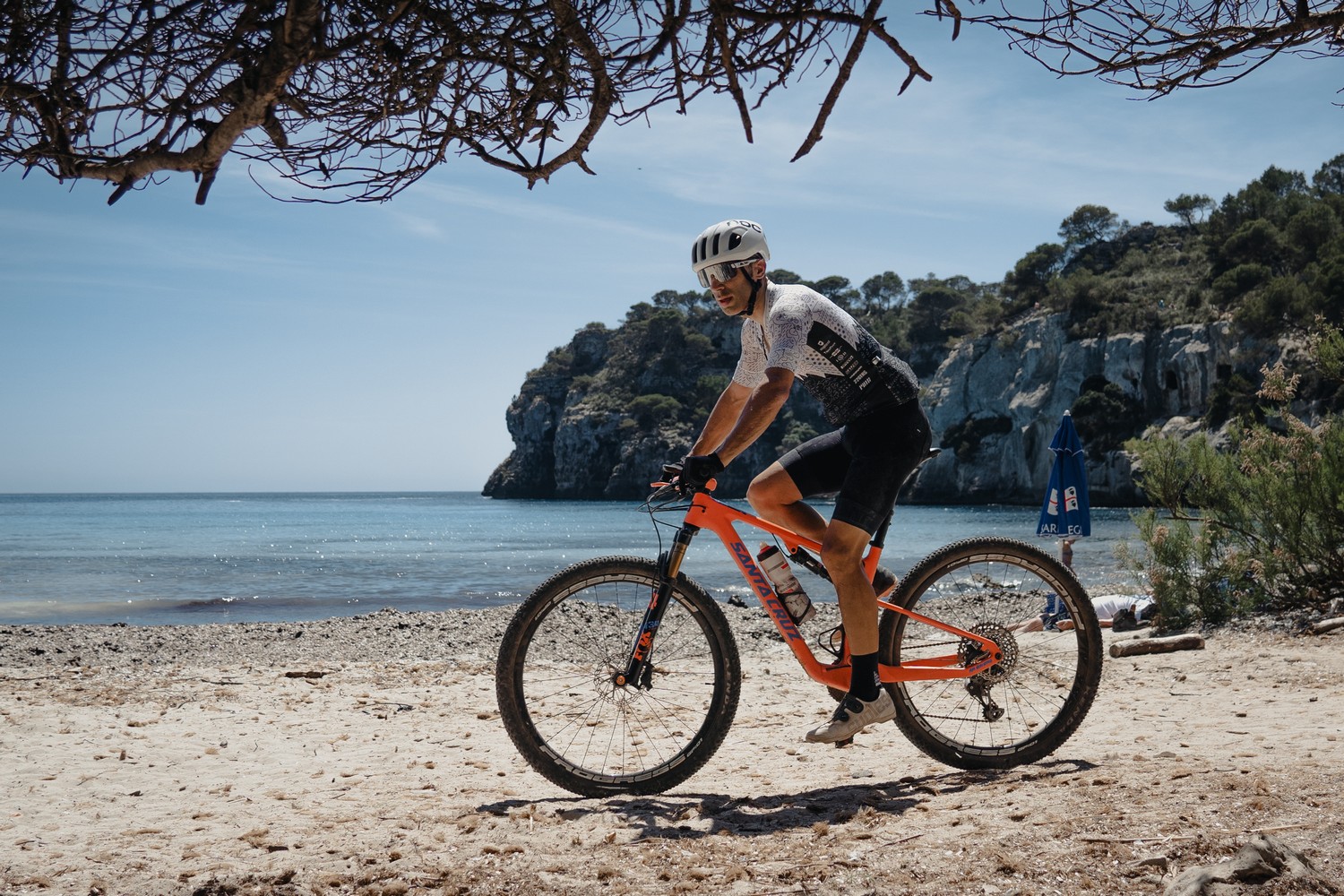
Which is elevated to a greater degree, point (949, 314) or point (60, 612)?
point (949, 314)

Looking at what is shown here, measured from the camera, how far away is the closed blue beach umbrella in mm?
11430

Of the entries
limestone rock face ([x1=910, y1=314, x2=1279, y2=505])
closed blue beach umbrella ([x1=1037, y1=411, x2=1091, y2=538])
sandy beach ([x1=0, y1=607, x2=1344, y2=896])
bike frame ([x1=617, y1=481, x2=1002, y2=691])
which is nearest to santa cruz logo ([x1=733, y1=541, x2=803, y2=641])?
bike frame ([x1=617, y1=481, x2=1002, y2=691])

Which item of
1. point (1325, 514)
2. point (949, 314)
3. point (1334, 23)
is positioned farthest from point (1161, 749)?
point (949, 314)

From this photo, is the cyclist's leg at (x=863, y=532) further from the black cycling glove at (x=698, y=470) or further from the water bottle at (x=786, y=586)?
the black cycling glove at (x=698, y=470)

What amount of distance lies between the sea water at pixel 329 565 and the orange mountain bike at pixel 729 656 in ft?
2.93

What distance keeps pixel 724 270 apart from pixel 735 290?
104mm

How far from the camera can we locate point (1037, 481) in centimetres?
7169

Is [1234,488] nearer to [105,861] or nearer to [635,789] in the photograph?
[635,789]

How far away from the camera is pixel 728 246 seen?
411 cm

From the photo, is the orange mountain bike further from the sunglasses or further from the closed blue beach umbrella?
the closed blue beach umbrella

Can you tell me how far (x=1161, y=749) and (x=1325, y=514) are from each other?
5187 mm

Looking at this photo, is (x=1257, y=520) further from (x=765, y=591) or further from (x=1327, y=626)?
(x=765, y=591)

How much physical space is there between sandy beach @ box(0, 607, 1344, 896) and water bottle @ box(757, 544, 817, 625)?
78 centimetres

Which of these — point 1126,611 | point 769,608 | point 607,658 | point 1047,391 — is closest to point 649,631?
point 607,658
